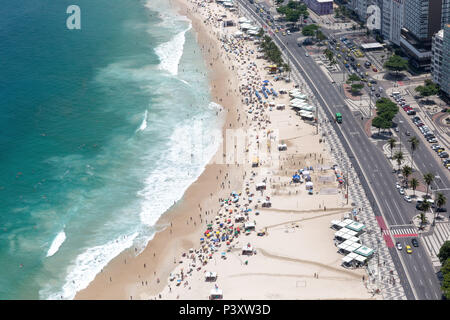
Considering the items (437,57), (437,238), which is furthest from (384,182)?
(437,57)

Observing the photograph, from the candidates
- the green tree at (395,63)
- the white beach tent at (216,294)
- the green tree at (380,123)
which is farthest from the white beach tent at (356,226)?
the green tree at (395,63)

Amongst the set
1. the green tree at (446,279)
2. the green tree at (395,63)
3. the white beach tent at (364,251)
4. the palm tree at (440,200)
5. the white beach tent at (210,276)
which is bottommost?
the white beach tent at (210,276)

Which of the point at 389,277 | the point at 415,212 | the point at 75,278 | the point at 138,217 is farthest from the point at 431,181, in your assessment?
the point at 75,278

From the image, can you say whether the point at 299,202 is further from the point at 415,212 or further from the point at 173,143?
the point at 173,143

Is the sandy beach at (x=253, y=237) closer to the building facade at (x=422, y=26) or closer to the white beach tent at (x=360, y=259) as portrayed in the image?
the white beach tent at (x=360, y=259)

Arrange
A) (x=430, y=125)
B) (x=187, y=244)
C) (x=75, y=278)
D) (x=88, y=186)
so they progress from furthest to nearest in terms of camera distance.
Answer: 1. (x=430, y=125)
2. (x=88, y=186)
3. (x=187, y=244)
4. (x=75, y=278)
